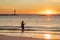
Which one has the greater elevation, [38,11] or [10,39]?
[38,11]

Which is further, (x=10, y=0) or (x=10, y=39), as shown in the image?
(x=10, y=0)

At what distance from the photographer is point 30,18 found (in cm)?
643

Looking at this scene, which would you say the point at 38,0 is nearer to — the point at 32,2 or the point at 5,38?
the point at 32,2

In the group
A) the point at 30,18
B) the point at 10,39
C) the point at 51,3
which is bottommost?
the point at 10,39

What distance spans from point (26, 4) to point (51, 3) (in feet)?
2.72

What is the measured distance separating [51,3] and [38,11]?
2.16 feet

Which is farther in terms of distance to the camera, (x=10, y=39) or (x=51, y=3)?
(x=51, y=3)

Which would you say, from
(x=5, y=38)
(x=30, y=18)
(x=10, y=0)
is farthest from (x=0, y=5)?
(x=5, y=38)

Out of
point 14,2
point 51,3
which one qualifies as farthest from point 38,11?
point 14,2

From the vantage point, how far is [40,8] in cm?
477

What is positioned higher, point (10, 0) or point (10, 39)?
point (10, 0)

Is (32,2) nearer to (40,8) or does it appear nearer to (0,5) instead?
(40,8)

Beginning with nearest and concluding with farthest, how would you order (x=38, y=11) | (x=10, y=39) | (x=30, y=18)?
(x=10, y=39) < (x=38, y=11) < (x=30, y=18)

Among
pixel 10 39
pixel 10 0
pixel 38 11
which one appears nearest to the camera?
pixel 10 39
